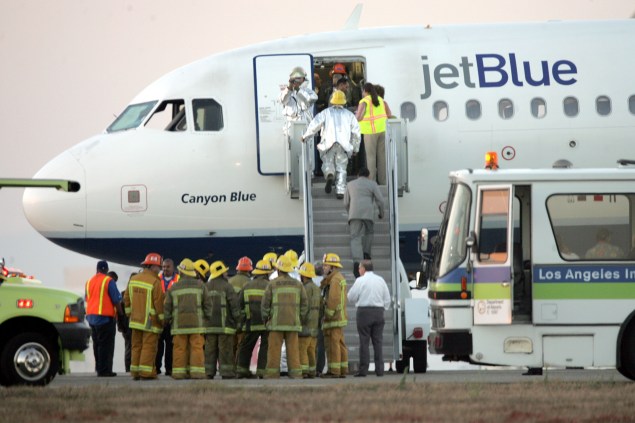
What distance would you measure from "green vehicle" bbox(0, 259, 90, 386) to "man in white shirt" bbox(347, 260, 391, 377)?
4.79 m

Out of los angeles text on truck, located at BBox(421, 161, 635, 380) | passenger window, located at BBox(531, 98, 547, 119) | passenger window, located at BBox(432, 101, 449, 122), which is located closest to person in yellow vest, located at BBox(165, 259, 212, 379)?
los angeles text on truck, located at BBox(421, 161, 635, 380)

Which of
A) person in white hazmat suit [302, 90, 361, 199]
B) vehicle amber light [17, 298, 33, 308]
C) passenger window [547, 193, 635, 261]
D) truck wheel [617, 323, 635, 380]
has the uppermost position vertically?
person in white hazmat suit [302, 90, 361, 199]

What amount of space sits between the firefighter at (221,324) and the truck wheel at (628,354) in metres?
5.89

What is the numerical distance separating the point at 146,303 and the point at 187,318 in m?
0.73

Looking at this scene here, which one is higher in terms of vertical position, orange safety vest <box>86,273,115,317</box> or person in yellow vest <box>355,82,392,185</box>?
person in yellow vest <box>355,82,392,185</box>

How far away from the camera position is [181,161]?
27.6 m

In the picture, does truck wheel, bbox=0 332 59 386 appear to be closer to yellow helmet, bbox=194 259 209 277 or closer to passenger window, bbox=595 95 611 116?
yellow helmet, bbox=194 259 209 277

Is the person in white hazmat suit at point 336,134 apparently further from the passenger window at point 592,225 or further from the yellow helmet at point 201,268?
the passenger window at point 592,225

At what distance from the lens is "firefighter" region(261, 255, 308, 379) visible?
2242 cm

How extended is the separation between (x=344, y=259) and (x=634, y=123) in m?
6.13

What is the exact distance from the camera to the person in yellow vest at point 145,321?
75.9 feet

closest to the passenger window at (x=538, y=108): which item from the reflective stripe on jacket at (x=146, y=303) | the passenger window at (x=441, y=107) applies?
the passenger window at (x=441, y=107)

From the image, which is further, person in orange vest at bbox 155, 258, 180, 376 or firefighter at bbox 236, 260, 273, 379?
person in orange vest at bbox 155, 258, 180, 376

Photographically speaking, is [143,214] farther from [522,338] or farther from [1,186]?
[522,338]
